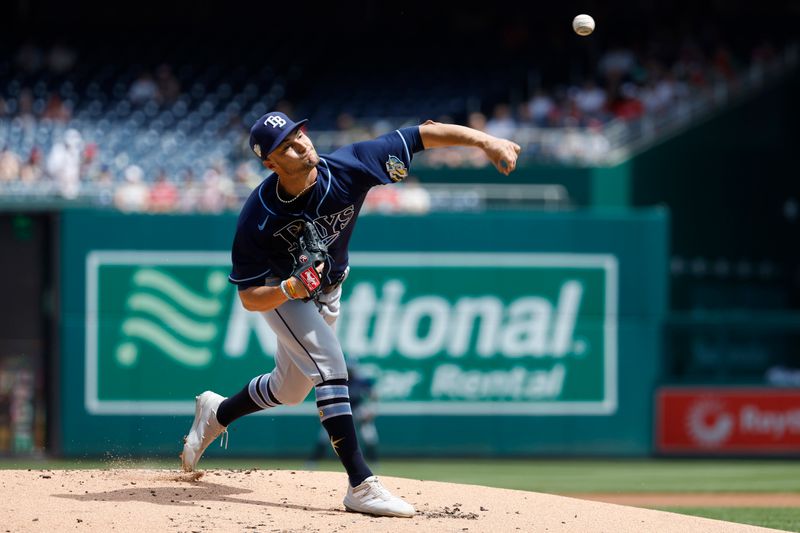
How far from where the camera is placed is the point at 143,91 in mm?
20281

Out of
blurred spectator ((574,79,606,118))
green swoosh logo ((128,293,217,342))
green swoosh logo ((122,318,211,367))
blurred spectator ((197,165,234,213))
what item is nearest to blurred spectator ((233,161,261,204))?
blurred spectator ((197,165,234,213))

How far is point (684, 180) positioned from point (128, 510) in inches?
609

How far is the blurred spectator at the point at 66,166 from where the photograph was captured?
15.8 m

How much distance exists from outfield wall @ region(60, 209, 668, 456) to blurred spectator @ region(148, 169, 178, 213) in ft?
1.24

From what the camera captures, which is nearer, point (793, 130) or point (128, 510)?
point (128, 510)

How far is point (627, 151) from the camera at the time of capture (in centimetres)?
1903

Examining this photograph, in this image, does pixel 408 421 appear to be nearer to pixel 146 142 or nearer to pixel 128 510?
pixel 146 142

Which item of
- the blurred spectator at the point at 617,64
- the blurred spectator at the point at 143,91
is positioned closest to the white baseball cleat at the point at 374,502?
the blurred spectator at the point at 143,91

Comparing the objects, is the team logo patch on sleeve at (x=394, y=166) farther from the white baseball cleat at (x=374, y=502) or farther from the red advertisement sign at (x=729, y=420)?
the red advertisement sign at (x=729, y=420)

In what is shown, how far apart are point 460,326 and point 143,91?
24.6ft

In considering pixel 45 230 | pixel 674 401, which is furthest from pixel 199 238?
pixel 674 401

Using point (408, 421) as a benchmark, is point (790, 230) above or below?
above

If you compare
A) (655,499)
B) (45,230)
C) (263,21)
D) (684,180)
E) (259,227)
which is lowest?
(655,499)

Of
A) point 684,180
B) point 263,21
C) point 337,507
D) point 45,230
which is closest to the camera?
point 337,507
